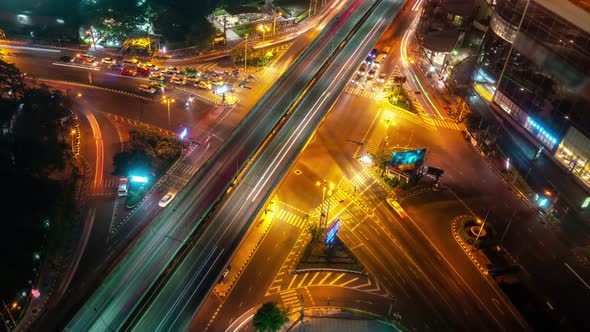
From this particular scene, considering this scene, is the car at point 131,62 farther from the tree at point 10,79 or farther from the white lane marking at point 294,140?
the white lane marking at point 294,140

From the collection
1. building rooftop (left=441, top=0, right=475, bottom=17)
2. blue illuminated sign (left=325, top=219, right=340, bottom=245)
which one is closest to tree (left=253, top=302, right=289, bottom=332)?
blue illuminated sign (left=325, top=219, right=340, bottom=245)

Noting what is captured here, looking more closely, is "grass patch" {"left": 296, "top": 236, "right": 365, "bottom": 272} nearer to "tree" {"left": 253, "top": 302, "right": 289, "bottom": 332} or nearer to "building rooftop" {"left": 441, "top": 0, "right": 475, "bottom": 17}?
"tree" {"left": 253, "top": 302, "right": 289, "bottom": 332}

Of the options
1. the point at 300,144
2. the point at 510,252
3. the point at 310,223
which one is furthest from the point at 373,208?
the point at 510,252

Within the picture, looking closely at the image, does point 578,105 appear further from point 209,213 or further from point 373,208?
point 209,213

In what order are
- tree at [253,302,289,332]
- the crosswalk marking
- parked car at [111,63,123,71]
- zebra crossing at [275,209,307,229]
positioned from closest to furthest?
tree at [253,302,289,332] < the crosswalk marking < zebra crossing at [275,209,307,229] < parked car at [111,63,123,71]

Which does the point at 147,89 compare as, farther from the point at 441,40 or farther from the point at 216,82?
the point at 441,40

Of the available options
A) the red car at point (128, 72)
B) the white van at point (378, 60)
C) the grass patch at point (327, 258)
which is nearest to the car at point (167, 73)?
the red car at point (128, 72)

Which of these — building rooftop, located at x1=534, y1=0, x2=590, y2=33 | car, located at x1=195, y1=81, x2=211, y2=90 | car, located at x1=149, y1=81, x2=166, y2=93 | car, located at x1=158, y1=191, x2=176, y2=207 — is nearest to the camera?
building rooftop, located at x1=534, y1=0, x2=590, y2=33

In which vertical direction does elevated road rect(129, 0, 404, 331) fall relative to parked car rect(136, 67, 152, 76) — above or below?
above
